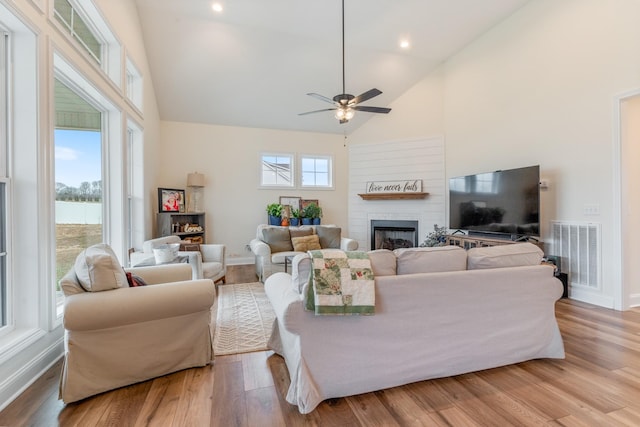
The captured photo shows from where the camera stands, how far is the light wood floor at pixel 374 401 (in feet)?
5.18

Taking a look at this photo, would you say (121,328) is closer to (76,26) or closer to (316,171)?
(76,26)

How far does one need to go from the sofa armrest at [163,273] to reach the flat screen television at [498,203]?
417cm

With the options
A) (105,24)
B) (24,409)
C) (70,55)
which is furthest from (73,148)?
(24,409)

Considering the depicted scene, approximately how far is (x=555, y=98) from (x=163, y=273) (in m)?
5.06

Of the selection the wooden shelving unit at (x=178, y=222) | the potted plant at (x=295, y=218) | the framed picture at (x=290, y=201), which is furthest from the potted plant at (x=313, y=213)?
the wooden shelving unit at (x=178, y=222)

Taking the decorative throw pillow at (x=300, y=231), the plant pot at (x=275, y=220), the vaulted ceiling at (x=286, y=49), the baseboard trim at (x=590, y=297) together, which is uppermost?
the vaulted ceiling at (x=286, y=49)

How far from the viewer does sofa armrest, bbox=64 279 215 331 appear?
1689 mm

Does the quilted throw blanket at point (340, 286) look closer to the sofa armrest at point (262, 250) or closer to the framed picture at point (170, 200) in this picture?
the sofa armrest at point (262, 250)

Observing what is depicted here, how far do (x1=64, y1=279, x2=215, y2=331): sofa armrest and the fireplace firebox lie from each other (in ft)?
15.6

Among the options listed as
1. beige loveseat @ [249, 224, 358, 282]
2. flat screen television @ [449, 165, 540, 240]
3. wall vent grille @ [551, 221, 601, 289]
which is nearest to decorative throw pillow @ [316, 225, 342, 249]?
beige loveseat @ [249, 224, 358, 282]

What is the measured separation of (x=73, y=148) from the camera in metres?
2.70

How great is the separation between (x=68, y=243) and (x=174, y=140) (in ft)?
11.8

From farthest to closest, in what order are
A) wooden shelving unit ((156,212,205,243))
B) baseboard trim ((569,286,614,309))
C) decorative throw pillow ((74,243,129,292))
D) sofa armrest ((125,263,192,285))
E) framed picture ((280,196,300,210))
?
1. framed picture ((280,196,300,210))
2. wooden shelving unit ((156,212,205,243))
3. baseboard trim ((569,286,614,309))
4. sofa armrest ((125,263,192,285))
5. decorative throw pillow ((74,243,129,292))

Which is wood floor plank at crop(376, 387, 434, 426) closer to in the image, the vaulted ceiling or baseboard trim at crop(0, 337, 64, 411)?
baseboard trim at crop(0, 337, 64, 411)
